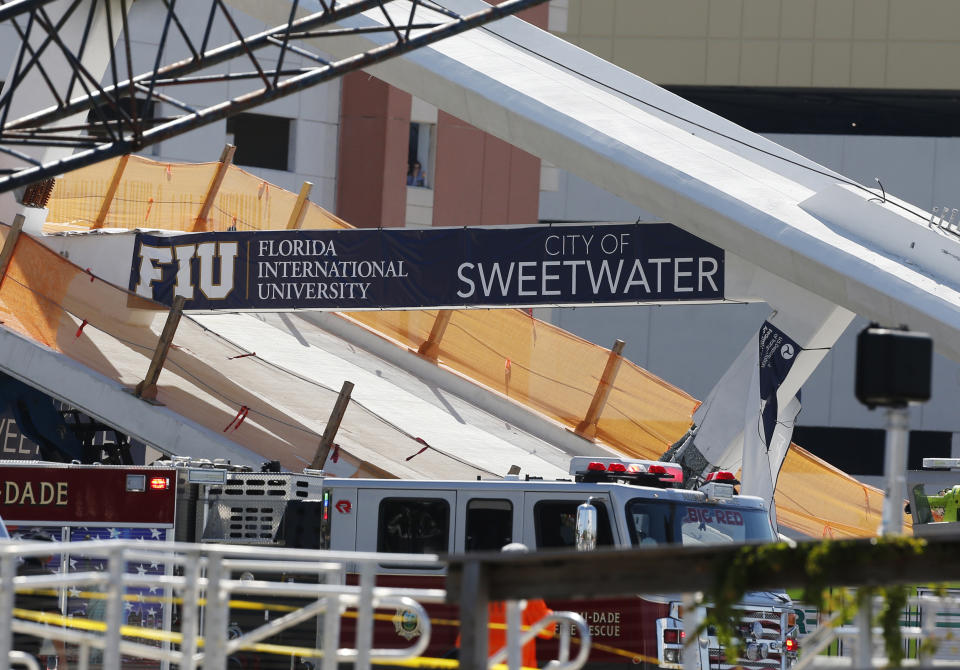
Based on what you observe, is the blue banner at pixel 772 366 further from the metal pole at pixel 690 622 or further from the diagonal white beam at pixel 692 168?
the metal pole at pixel 690 622

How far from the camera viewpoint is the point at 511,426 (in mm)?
25484

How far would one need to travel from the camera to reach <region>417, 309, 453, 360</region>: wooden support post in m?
26.5

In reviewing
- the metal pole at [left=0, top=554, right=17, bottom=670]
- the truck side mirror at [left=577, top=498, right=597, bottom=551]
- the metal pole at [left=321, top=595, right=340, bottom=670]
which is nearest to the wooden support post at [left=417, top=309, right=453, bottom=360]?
the truck side mirror at [left=577, top=498, right=597, bottom=551]

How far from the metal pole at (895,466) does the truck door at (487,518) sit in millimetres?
6911

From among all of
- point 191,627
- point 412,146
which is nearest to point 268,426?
point 191,627

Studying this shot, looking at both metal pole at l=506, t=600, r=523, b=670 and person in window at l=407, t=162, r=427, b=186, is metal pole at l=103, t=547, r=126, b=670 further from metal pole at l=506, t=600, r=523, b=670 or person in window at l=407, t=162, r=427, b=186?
person in window at l=407, t=162, r=427, b=186

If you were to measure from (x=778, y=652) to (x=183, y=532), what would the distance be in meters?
5.76

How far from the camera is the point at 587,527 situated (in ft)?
41.8

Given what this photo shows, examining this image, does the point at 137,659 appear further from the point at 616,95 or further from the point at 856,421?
the point at 856,421

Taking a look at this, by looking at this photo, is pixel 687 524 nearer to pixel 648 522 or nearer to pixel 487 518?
pixel 648 522

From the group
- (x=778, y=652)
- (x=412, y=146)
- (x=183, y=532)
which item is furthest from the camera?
(x=412, y=146)

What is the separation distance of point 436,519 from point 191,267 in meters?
10.5

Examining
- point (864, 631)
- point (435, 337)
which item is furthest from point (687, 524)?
point (435, 337)

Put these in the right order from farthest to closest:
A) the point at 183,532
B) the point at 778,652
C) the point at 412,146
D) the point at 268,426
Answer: the point at 412,146, the point at 268,426, the point at 183,532, the point at 778,652
